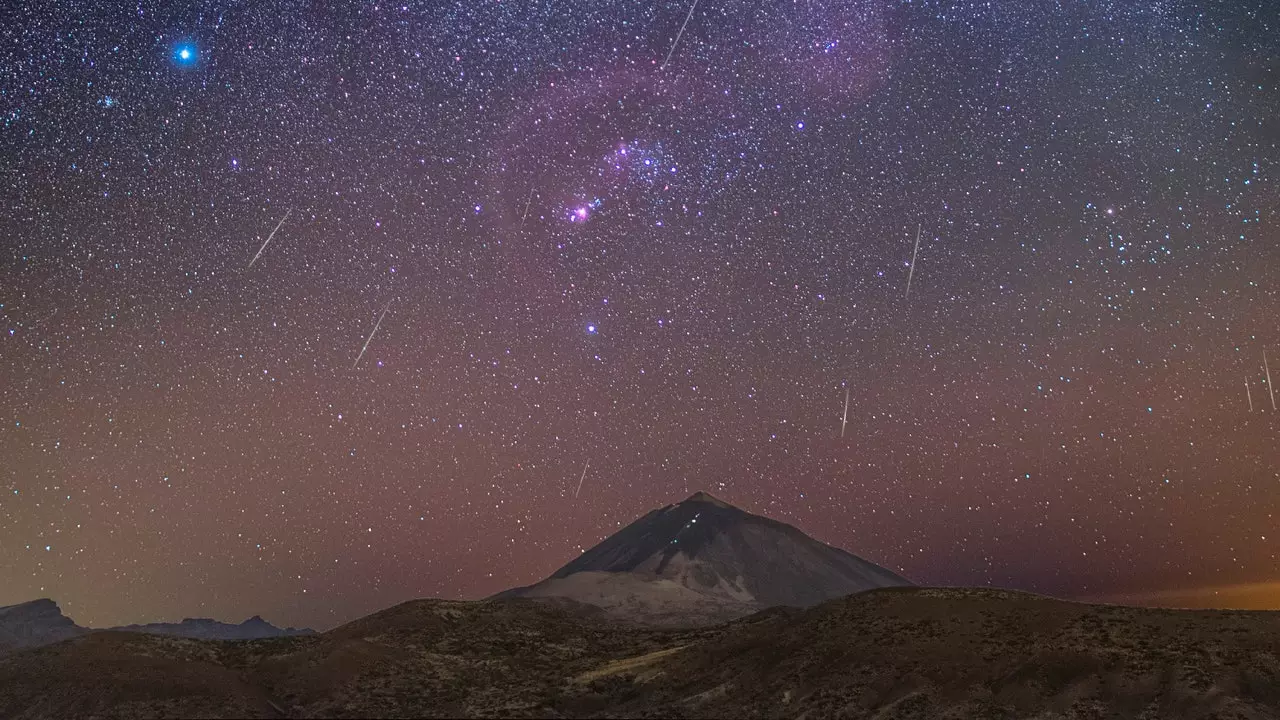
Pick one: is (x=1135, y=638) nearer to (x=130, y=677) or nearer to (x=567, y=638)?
(x=567, y=638)

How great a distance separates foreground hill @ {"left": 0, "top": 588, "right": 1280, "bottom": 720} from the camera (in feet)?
117

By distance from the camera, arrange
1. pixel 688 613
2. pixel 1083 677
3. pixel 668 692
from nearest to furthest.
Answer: pixel 1083 677
pixel 668 692
pixel 688 613

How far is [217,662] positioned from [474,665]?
1489cm

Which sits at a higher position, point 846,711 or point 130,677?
point 130,677

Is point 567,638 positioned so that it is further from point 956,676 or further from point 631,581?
point 631,581

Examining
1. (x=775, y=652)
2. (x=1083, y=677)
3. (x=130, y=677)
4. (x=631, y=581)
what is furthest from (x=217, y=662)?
(x=631, y=581)

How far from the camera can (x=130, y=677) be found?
146ft

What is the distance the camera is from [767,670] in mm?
44219

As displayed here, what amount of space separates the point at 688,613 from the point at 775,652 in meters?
103

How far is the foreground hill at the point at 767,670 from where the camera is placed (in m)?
35.7

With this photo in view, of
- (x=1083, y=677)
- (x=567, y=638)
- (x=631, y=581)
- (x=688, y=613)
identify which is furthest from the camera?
(x=631, y=581)

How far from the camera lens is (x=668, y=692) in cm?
4378

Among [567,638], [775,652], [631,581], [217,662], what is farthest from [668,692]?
[631,581]

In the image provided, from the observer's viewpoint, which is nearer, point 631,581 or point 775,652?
point 775,652
